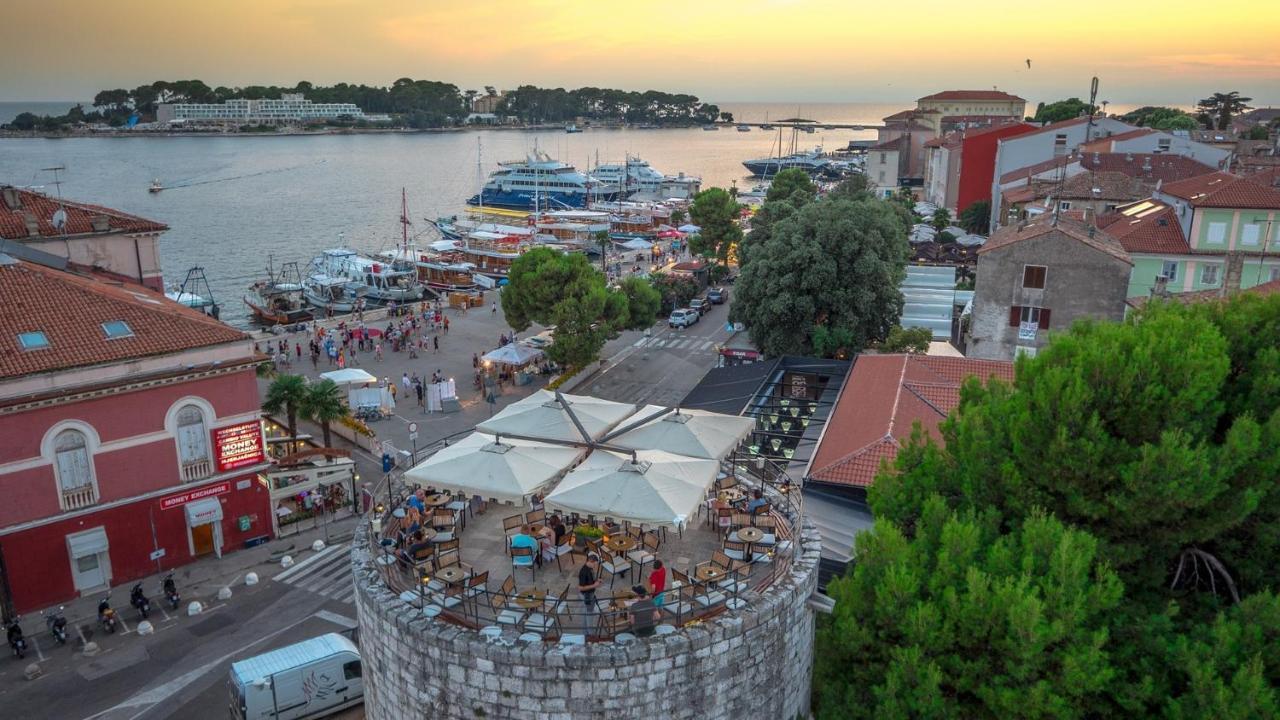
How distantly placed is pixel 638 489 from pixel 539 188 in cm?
9627

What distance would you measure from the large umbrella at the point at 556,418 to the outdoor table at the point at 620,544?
249 cm

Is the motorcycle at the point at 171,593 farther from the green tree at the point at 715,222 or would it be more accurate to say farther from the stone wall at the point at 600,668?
the green tree at the point at 715,222

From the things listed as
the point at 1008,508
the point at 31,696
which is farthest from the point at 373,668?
the point at 1008,508

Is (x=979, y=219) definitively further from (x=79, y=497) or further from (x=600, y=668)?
(x=600, y=668)

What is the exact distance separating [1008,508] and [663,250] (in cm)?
6991

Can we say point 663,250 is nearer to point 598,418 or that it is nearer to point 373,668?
point 598,418

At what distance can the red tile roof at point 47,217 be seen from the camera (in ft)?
97.8

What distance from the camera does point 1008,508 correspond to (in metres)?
13.7

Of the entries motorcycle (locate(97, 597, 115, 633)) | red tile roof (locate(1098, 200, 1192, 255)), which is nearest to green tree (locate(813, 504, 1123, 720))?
motorcycle (locate(97, 597, 115, 633))

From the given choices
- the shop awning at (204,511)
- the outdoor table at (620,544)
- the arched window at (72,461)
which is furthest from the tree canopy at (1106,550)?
the arched window at (72,461)

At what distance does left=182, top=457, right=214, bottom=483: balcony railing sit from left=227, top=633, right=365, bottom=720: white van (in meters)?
7.57

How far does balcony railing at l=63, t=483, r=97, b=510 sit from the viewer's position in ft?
72.2

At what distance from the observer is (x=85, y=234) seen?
30.8 metres

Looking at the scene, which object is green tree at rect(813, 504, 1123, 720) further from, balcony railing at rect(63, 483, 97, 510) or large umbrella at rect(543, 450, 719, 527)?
balcony railing at rect(63, 483, 97, 510)
